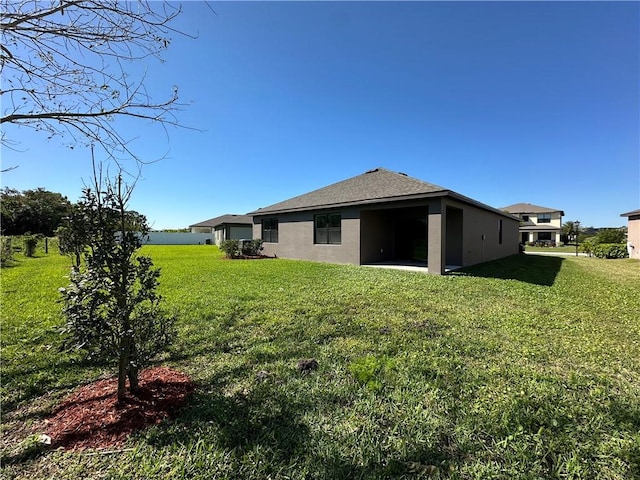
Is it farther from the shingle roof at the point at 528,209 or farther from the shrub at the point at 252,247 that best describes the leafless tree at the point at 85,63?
the shingle roof at the point at 528,209

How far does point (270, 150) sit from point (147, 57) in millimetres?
13034

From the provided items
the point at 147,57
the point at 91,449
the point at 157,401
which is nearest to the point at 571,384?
the point at 157,401

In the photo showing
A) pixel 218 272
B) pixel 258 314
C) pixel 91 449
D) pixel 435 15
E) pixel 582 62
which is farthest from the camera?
pixel 218 272

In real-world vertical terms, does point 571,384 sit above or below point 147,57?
below

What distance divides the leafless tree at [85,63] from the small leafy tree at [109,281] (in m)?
1.04

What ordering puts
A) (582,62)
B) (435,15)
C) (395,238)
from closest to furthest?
(435,15)
(582,62)
(395,238)

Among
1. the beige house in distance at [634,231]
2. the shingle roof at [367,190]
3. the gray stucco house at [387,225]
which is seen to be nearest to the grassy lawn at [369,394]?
the gray stucco house at [387,225]

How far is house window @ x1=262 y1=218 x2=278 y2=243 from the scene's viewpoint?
739 inches

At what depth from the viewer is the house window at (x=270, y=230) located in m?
18.8

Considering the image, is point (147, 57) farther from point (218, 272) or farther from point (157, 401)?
point (218, 272)

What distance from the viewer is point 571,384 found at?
119 inches

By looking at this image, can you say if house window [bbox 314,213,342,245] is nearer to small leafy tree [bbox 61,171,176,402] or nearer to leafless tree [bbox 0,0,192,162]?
leafless tree [bbox 0,0,192,162]

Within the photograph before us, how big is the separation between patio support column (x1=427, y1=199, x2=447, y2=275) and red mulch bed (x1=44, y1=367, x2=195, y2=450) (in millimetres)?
9347

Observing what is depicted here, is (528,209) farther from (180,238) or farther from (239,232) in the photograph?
(180,238)
